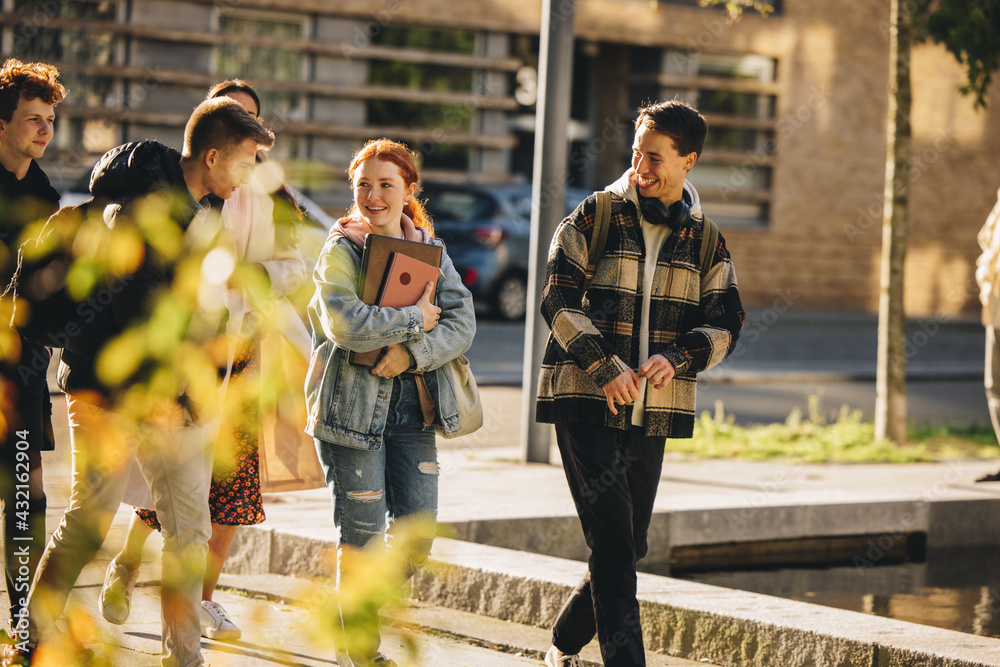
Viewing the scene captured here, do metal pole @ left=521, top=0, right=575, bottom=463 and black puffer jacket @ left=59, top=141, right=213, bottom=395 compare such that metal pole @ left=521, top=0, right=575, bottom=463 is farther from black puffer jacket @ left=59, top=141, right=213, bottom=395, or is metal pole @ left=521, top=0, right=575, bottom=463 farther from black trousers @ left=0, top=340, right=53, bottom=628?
black puffer jacket @ left=59, top=141, right=213, bottom=395

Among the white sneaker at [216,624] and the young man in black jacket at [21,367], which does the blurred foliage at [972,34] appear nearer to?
the white sneaker at [216,624]

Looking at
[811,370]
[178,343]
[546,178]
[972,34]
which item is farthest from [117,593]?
[811,370]

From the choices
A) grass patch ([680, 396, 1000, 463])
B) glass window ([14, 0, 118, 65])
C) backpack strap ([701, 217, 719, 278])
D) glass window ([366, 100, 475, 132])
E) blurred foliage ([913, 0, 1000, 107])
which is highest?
glass window ([14, 0, 118, 65])

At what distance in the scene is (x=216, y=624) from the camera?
14.2 feet

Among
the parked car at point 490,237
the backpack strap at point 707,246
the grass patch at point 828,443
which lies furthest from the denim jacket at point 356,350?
the parked car at point 490,237

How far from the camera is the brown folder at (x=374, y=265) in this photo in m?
3.80

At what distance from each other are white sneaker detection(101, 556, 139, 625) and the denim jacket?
971 millimetres

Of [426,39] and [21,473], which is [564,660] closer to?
[21,473]

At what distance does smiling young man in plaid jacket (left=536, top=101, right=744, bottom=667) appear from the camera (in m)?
3.76

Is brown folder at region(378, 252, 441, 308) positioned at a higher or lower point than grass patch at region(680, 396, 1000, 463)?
higher

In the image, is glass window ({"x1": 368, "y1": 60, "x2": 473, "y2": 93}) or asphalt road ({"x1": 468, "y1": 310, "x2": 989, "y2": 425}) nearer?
asphalt road ({"x1": 468, "y1": 310, "x2": 989, "y2": 425})

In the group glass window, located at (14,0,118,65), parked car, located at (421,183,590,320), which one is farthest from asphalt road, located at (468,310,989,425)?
glass window, located at (14,0,118,65)

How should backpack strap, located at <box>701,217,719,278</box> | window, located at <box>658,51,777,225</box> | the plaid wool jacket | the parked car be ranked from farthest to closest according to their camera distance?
1. window, located at <box>658,51,777,225</box>
2. the parked car
3. backpack strap, located at <box>701,217,719,278</box>
4. the plaid wool jacket

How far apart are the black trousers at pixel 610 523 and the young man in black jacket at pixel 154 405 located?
3.51ft
